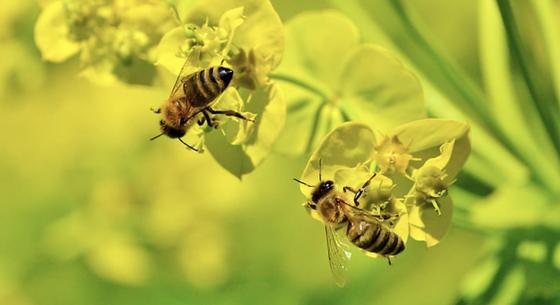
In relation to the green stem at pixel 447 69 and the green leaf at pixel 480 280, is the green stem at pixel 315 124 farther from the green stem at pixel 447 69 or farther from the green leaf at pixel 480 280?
the green leaf at pixel 480 280

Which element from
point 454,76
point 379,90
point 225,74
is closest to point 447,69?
point 454,76

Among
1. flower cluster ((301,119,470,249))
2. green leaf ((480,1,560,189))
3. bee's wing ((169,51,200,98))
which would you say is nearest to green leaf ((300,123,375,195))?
flower cluster ((301,119,470,249))

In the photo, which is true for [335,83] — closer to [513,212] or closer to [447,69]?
[447,69]

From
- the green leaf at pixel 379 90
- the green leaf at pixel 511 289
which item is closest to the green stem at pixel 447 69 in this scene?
the green leaf at pixel 379 90

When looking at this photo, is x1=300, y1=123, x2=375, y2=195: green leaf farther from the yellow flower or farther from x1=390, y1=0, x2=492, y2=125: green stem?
x1=390, y1=0, x2=492, y2=125: green stem

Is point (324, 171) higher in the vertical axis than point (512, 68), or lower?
higher

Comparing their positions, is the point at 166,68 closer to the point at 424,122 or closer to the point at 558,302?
the point at 424,122

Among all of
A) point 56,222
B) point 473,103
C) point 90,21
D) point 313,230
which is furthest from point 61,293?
point 473,103
